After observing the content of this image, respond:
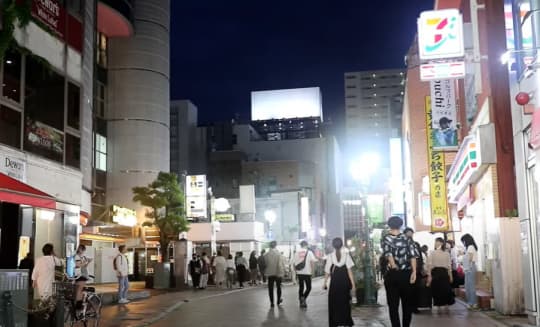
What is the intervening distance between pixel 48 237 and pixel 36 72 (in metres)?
4.78

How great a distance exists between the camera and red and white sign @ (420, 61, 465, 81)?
1683cm

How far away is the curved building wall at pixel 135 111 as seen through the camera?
1772 inches


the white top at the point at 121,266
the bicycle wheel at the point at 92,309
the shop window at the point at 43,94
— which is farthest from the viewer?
the white top at the point at 121,266

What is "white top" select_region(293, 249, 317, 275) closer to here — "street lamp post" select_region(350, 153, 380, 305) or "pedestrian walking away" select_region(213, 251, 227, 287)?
"street lamp post" select_region(350, 153, 380, 305)

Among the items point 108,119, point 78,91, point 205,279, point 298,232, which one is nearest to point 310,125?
point 298,232

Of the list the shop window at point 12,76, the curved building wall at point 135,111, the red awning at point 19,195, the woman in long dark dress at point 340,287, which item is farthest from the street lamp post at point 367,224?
the curved building wall at point 135,111

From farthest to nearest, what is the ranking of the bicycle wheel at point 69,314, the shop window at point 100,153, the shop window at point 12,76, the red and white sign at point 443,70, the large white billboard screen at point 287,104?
1. the large white billboard screen at point 287,104
2. the shop window at point 100,153
3. the shop window at point 12,76
4. the red and white sign at point 443,70
5. the bicycle wheel at point 69,314

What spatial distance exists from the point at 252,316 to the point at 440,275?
192 inches

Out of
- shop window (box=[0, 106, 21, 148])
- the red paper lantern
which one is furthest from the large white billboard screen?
the red paper lantern

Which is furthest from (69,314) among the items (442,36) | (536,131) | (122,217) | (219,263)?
(122,217)

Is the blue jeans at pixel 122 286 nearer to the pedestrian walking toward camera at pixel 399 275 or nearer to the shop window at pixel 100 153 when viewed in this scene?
the pedestrian walking toward camera at pixel 399 275

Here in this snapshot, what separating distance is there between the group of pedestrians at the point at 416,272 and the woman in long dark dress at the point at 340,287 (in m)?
1.04

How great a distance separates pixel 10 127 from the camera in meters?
17.4

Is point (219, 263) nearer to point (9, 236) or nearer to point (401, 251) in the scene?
point (9, 236)
